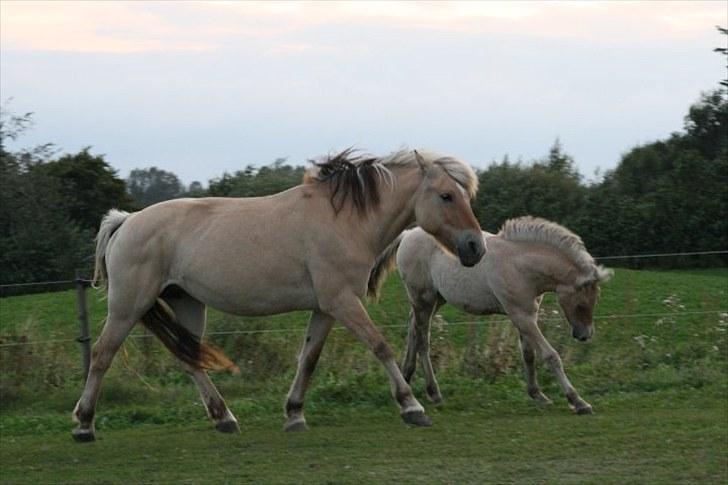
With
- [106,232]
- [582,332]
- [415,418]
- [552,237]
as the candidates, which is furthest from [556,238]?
[106,232]

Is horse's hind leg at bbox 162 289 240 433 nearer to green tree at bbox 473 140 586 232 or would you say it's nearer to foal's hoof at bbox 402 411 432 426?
foal's hoof at bbox 402 411 432 426

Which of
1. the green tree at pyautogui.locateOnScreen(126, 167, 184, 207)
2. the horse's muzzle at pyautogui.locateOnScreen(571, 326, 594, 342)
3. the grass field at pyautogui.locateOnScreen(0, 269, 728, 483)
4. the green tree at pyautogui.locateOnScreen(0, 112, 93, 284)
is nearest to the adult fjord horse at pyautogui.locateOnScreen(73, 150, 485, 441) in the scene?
the grass field at pyautogui.locateOnScreen(0, 269, 728, 483)

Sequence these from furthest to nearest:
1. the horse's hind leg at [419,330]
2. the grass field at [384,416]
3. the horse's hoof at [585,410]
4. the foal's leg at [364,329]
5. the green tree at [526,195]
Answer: the green tree at [526,195] < the horse's hind leg at [419,330] < the horse's hoof at [585,410] < the foal's leg at [364,329] < the grass field at [384,416]

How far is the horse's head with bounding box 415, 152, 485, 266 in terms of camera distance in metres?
8.64

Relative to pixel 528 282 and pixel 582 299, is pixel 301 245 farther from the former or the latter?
pixel 582 299

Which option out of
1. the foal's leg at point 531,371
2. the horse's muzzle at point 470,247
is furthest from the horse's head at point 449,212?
the foal's leg at point 531,371

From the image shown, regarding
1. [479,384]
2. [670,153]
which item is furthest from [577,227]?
[479,384]

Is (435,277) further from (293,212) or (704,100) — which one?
(704,100)

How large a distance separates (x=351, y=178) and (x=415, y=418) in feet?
5.95

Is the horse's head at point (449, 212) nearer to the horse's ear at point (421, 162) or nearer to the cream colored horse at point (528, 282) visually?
the horse's ear at point (421, 162)

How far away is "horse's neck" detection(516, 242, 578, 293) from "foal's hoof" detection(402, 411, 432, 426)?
2.14 meters

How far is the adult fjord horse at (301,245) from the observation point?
340 inches

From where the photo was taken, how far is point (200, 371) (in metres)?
9.34

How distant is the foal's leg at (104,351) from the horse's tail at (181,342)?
294 mm
